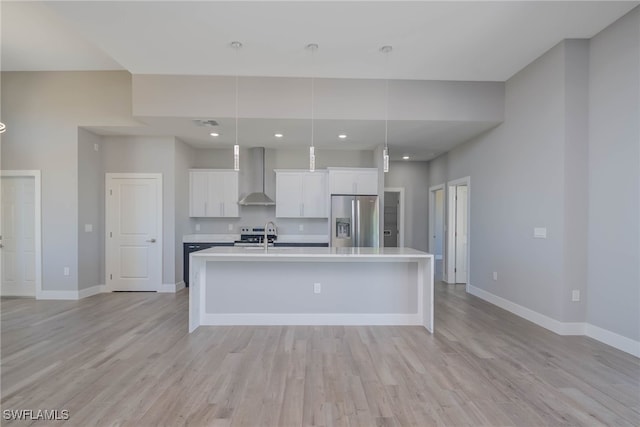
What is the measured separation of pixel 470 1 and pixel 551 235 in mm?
2644

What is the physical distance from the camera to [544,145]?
3.66 m

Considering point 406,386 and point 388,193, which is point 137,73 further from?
point 388,193

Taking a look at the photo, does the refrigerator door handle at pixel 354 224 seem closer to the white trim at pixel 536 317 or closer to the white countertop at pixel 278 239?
the white countertop at pixel 278 239

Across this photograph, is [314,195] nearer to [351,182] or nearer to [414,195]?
[351,182]

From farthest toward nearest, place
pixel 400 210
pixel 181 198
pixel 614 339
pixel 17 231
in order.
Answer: pixel 400 210
pixel 181 198
pixel 17 231
pixel 614 339

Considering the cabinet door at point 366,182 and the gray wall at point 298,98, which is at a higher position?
the gray wall at point 298,98

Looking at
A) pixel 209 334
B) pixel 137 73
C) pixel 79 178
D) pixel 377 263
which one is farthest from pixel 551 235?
pixel 79 178

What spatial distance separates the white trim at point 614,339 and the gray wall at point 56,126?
260 inches

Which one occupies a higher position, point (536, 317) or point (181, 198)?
point (181, 198)

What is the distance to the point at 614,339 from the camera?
120 inches

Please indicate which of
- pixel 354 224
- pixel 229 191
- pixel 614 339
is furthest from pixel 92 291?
pixel 614 339

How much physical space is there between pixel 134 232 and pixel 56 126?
6.50 feet

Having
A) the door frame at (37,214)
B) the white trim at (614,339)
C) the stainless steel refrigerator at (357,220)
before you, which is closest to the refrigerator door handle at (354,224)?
the stainless steel refrigerator at (357,220)

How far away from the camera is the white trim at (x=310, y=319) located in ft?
12.0
